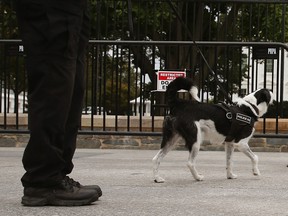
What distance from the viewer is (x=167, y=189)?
4.50m

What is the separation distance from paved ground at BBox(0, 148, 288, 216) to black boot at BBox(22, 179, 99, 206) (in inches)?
2.0

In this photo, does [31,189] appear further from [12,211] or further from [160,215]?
[160,215]

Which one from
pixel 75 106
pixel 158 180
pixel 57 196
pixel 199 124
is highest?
pixel 75 106

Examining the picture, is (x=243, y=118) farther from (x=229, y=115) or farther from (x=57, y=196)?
(x=57, y=196)

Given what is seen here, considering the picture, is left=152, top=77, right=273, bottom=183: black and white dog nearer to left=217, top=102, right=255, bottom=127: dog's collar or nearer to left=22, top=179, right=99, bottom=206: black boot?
left=217, top=102, right=255, bottom=127: dog's collar

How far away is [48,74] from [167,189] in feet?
5.02

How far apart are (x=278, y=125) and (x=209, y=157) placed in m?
1.85

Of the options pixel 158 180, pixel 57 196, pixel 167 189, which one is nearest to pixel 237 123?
pixel 158 180

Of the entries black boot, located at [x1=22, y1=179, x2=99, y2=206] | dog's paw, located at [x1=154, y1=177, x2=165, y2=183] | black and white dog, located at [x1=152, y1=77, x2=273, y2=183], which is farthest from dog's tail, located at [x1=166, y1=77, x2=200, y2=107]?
black boot, located at [x1=22, y1=179, x2=99, y2=206]

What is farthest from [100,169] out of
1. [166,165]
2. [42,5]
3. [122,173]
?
[42,5]

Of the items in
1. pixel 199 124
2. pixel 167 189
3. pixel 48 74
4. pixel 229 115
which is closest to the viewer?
pixel 48 74

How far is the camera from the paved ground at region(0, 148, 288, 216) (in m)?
3.43

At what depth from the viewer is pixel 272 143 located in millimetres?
9180

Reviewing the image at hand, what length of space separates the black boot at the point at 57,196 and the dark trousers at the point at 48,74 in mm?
46
